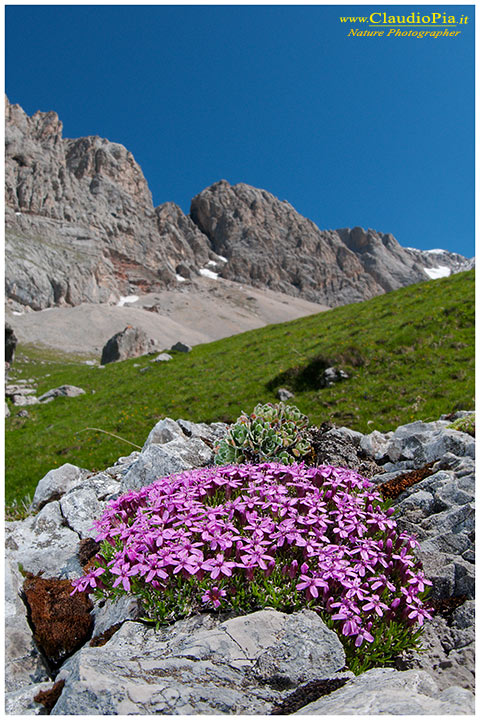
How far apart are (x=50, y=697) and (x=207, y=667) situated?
4.89 ft

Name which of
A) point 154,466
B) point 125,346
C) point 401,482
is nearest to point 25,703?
point 154,466

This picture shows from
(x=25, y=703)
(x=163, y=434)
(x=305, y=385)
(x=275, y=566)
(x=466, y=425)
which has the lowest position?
(x=25, y=703)

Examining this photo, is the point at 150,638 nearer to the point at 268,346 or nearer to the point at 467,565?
the point at 467,565

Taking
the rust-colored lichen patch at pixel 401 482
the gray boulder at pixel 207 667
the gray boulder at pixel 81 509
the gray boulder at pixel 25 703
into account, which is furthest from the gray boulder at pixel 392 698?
the gray boulder at pixel 81 509

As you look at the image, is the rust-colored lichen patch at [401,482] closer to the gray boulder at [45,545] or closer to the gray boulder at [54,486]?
the gray boulder at [45,545]

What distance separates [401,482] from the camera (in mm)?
7492

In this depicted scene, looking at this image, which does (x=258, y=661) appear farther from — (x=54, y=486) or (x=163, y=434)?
(x=54, y=486)

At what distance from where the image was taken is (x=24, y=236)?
529 ft

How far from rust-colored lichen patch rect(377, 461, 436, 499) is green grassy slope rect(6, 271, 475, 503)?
22.4ft

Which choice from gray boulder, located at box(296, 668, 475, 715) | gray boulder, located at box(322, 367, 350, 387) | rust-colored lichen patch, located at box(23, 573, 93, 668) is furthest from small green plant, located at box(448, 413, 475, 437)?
gray boulder, located at box(322, 367, 350, 387)

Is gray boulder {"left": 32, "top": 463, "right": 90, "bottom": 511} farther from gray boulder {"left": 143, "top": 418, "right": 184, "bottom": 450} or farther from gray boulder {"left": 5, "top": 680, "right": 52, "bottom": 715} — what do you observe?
gray boulder {"left": 5, "top": 680, "right": 52, "bottom": 715}

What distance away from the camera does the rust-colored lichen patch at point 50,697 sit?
12.1ft

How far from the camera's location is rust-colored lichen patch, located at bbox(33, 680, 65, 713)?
369 centimetres

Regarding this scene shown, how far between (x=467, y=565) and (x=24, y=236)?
186 metres
